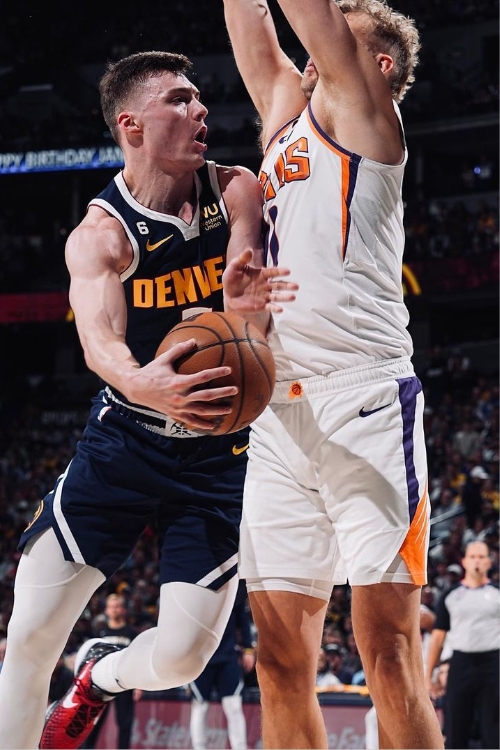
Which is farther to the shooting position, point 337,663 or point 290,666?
point 337,663

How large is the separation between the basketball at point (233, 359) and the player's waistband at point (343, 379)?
10.4 inches

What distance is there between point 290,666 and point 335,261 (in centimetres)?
137

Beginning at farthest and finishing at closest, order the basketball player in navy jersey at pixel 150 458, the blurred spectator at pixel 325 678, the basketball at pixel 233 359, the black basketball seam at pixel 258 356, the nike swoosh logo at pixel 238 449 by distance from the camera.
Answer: the blurred spectator at pixel 325 678 < the nike swoosh logo at pixel 238 449 < the basketball player in navy jersey at pixel 150 458 < the black basketball seam at pixel 258 356 < the basketball at pixel 233 359

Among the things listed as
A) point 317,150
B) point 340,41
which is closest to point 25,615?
point 317,150

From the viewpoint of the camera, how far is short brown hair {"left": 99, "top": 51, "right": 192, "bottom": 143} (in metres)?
3.43

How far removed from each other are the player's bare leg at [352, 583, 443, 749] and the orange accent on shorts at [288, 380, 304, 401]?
2.18 feet

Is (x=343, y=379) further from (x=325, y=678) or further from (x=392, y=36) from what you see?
(x=325, y=678)

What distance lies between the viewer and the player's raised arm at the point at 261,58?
12.6ft

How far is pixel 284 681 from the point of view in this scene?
10.4 feet

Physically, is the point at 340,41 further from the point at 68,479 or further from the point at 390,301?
A: the point at 68,479

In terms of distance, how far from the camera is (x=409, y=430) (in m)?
3.15

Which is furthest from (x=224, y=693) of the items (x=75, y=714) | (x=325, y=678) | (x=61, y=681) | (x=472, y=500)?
(x=472, y=500)

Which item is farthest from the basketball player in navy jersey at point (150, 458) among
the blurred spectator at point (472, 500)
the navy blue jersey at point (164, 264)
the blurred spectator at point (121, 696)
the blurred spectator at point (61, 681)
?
the blurred spectator at point (472, 500)

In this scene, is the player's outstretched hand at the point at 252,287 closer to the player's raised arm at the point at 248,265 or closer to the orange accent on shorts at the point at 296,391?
the player's raised arm at the point at 248,265
